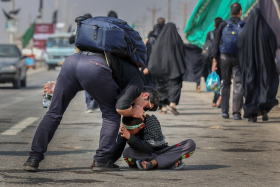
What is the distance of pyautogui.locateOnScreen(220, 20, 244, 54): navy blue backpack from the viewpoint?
10.3m

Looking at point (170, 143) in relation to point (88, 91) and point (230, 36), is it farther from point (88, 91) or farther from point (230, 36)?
point (230, 36)

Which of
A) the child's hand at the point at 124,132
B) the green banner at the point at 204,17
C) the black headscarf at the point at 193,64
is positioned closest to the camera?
the child's hand at the point at 124,132

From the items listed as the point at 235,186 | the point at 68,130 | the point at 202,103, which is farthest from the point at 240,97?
the point at 235,186

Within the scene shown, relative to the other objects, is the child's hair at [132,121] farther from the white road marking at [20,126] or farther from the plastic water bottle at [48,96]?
the white road marking at [20,126]

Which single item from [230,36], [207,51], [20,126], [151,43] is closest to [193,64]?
[207,51]

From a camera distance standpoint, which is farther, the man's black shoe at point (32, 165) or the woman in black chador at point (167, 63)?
the woman in black chador at point (167, 63)

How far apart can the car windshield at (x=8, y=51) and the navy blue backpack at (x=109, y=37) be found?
1616 centimetres

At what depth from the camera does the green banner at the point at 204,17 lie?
15.5 m

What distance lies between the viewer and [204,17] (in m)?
16.5

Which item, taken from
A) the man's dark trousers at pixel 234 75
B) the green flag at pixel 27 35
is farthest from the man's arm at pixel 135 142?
the green flag at pixel 27 35

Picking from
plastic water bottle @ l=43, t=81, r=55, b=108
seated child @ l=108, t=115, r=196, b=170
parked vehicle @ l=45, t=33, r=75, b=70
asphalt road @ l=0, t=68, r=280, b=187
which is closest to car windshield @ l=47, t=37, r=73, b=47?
parked vehicle @ l=45, t=33, r=75, b=70

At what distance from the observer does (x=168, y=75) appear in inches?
480

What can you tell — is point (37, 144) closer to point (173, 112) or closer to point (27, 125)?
point (27, 125)

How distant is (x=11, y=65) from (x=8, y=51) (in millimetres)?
1171
